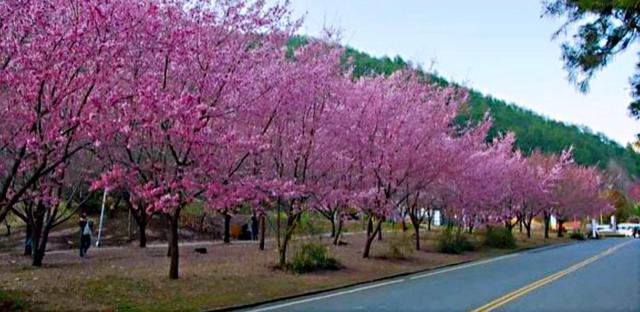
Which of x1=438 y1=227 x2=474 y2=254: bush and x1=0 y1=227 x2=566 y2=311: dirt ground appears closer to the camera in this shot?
x1=0 y1=227 x2=566 y2=311: dirt ground

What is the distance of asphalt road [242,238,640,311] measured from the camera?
527 inches

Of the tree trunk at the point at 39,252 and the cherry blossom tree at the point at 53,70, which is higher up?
the cherry blossom tree at the point at 53,70

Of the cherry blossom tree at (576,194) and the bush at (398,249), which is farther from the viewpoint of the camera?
the cherry blossom tree at (576,194)

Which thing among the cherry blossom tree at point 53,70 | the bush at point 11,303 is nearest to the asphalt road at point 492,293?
the bush at point 11,303

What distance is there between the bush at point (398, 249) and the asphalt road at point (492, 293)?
4.59m

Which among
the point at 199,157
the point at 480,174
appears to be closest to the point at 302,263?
the point at 199,157

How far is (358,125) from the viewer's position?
84.1 ft

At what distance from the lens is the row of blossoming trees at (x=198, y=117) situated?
1123 cm

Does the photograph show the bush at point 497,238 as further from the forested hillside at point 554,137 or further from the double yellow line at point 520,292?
the forested hillside at point 554,137

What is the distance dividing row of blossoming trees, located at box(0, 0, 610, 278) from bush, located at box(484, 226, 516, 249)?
9.75 meters

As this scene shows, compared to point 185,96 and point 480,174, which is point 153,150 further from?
point 480,174

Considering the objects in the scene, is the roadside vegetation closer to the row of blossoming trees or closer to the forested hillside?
the row of blossoming trees

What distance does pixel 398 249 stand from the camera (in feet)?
→ 92.8

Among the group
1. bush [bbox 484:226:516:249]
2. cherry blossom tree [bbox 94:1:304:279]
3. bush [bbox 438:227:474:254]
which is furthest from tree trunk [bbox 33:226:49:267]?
bush [bbox 484:226:516:249]
